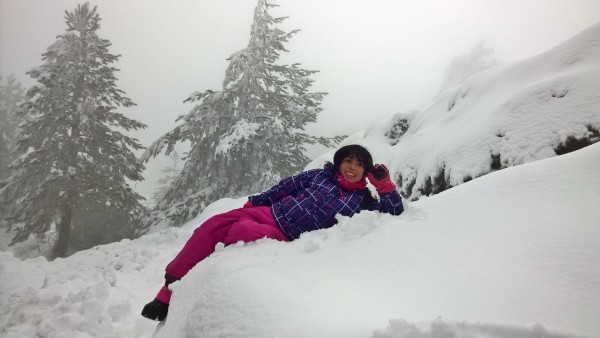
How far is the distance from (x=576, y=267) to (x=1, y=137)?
2829cm

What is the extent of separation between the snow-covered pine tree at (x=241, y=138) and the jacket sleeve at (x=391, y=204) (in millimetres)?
10107

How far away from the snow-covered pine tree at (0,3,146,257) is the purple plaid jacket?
42.4 feet

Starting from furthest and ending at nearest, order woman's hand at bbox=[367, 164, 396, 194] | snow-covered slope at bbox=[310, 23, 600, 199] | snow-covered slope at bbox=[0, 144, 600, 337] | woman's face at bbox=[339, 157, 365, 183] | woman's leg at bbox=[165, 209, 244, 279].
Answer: snow-covered slope at bbox=[310, 23, 600, 199] < woman's face at bbox=[339, 157, 365, 183] < woman's hand at bbox=[367, 164, 396, 194] < woman's leg at bbox=[165, 209, 244, 279] < snow-covered slope at bbox=[0, 144, 600, 337]

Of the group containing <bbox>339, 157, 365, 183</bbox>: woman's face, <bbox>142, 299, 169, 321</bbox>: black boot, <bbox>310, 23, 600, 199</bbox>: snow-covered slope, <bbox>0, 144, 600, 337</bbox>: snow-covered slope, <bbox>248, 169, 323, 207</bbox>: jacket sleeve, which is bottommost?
<bbox>142, 299, 169, 321</bbox>: black boot

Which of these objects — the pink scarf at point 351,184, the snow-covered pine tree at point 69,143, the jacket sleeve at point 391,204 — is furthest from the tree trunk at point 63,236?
the jacket sleeve at point 391,204

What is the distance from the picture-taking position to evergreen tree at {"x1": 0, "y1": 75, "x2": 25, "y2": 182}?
21.5 m

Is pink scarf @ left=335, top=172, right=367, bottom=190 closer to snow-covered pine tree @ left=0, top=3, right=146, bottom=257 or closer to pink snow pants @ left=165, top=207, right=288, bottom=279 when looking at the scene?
pink snow pants @ left=165, top=207, right=288, bottom=279

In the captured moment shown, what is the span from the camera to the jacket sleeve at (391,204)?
8.85 ft

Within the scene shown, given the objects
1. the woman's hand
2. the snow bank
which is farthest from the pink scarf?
the snow bank

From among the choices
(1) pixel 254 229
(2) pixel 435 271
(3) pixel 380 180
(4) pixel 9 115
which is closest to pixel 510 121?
(3) pixel 380 180

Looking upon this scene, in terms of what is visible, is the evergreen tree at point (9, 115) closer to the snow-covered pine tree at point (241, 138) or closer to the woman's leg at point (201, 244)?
the snow-covered pine tree at point (241, 138)

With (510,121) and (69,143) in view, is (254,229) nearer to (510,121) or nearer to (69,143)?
(510,121)

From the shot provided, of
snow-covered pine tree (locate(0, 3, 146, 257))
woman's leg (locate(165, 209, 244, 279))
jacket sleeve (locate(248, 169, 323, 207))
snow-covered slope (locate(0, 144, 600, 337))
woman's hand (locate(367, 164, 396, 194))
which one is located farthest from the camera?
snow-covered pine tree (locate(0, 3, 146, 257))

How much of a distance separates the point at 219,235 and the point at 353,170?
1.34 metres
